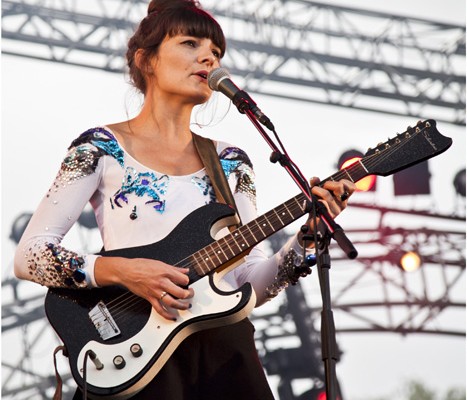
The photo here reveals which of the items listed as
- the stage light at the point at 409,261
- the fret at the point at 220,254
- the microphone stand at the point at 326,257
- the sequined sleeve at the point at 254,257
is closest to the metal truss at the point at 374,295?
the stage light at the point at 409,261

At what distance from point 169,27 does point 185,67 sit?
0.15 meters

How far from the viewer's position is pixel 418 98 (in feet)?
19.9

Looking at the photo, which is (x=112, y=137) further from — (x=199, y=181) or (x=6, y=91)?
(x=6, y=91)

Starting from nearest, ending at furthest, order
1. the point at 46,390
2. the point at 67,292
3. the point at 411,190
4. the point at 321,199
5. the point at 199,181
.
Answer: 1. the point at 321,199
2. the point at 67,292
3. the point at 199,181
4. the point at 46,390
5. the point at 411,190

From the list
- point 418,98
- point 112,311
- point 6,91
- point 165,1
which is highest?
point 6,91

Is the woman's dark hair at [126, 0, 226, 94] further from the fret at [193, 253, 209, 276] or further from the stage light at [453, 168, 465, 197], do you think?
the stage light at [453, 168, 465, 197]

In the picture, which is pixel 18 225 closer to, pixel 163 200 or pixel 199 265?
pixel 163 200

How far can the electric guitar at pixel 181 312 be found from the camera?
7.84ft

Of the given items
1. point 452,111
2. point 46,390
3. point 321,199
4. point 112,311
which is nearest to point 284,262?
point 321,199

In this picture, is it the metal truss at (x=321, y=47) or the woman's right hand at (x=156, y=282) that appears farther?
the metal truss at (x=321, y=47)

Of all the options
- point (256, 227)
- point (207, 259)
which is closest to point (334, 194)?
point (256, 227)

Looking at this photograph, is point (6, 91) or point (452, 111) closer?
point (6, 91)

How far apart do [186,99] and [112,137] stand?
0.25m

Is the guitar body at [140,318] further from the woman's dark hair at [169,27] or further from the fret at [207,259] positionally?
the woman's dark hair at [169,27]
